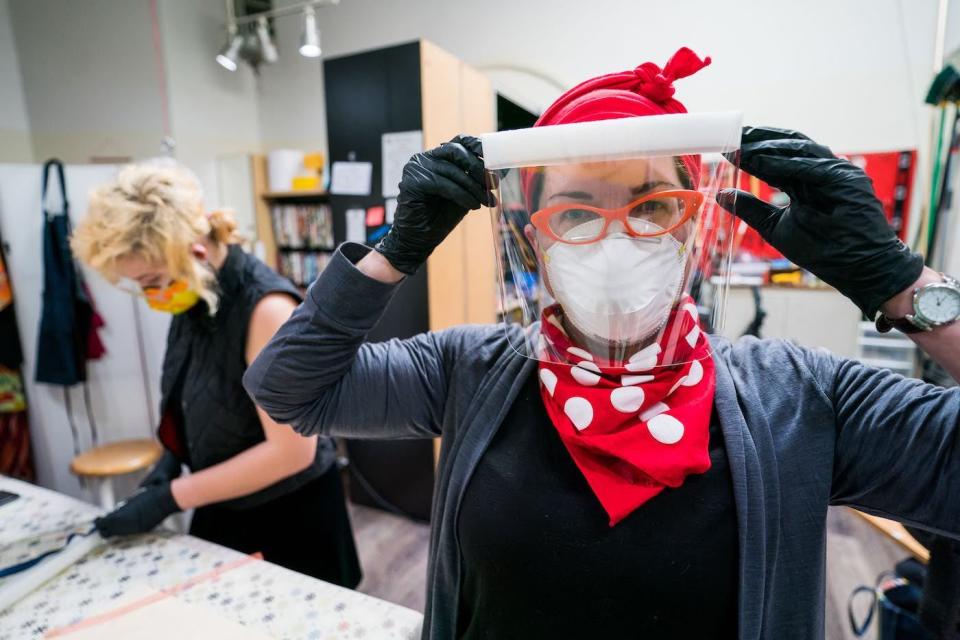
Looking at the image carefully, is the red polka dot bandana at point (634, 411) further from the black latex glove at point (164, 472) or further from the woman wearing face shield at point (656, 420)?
the black latex glove at point (164, 472)

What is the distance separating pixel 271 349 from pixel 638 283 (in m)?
0.56

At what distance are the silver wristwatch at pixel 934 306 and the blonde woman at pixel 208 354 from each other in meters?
1.15

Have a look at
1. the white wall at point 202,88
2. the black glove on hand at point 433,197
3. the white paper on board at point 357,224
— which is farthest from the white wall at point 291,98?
the black glove on hand at point 433,197

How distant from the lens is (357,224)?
2643 mm

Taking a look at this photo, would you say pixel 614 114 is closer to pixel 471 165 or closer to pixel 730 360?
pixel 471 165

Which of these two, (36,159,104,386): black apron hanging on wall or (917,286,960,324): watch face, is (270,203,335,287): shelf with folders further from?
(917,286,960,324): watch face

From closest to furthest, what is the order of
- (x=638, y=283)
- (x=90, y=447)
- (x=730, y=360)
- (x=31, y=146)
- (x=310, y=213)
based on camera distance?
(x=638, y=283) < (x=730, y=360) < (x=90, y=447) < (x=31, y=146) < (x=310, y=213)

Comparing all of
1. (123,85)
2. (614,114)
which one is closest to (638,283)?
(614,114)

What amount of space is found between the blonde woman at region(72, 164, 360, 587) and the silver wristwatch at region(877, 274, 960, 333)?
115 centimetres

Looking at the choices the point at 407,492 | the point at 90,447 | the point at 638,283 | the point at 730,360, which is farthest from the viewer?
A: the point at 407,492

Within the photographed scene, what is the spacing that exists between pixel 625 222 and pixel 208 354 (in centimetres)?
108

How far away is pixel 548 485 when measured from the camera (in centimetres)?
70

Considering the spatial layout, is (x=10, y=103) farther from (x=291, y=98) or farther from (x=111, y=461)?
(x=111, y=461)

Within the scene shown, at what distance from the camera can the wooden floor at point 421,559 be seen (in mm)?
2136
